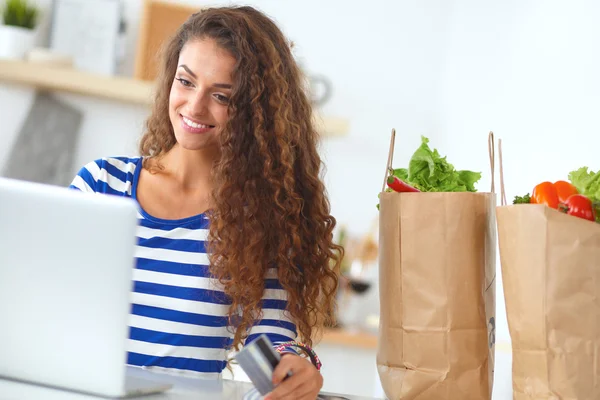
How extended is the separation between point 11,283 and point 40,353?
0.29 feet

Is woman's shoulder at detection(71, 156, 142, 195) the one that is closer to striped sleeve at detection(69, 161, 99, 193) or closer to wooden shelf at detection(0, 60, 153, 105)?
striped sleeve at detection(69, 161, 99, 193)

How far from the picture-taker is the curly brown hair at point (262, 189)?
4.74 ft

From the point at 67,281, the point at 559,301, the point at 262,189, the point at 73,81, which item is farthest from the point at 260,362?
the point at 73,81

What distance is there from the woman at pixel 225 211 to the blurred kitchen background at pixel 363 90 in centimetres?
106

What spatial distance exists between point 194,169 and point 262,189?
145 mm

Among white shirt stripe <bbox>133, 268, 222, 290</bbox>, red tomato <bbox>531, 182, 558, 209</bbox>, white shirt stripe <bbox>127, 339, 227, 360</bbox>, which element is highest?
red tomato <bbox>531, 182, 558, 209</bbox>

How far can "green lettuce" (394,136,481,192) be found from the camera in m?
1.16

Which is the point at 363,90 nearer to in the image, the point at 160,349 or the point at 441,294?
the point at 160,349

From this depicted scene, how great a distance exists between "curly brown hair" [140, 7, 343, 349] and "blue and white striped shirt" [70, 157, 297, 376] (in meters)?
0.02

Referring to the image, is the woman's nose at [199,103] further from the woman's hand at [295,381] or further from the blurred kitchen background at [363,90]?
the blurred kitchen background at [363,90]

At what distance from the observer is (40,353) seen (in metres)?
0.95

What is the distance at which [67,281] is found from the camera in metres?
0.92

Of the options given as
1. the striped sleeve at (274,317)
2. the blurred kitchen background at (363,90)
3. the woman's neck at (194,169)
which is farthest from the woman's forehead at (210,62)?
the blurred kitchen background at (363,90)

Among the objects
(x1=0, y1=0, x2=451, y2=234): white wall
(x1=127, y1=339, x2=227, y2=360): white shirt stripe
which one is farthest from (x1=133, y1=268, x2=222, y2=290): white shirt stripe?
(x1=0, y1=0, x2=451, y2=234): white wall
